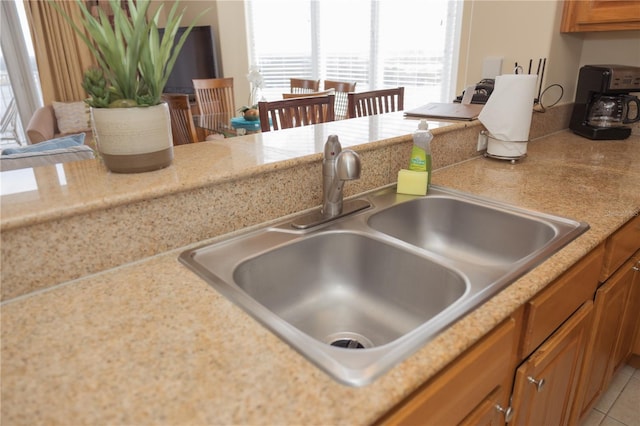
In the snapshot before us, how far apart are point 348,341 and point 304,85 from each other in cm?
367

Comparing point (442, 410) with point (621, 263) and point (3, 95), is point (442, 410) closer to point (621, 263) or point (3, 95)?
point (621, 263)

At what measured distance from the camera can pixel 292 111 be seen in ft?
8.34

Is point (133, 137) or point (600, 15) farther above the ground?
point (600, 15)

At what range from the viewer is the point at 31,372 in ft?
1.94

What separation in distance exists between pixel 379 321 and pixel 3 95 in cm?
559

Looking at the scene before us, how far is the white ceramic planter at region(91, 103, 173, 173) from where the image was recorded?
861 millimetres

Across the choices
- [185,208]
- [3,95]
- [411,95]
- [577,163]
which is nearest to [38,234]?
[185,208]

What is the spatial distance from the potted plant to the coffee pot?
1892 mm

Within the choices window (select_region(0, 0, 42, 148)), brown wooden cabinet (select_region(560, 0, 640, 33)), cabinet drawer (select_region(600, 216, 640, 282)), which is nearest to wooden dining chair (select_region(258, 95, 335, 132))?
brown wooden cabinet (select_region(560, 0, 640, 33))

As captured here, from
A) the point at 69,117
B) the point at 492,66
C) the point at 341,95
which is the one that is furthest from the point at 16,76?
the point at 492,66

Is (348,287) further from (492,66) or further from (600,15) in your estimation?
(600,15)

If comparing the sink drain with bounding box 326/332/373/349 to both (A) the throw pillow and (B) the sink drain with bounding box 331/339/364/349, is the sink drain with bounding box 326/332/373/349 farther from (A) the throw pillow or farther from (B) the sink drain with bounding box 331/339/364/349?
(A) the throw pillow

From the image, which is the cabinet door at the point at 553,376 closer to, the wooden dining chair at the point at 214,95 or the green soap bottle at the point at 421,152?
the green soap bottle at the point at 421,152

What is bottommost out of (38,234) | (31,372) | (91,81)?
(31,372)
